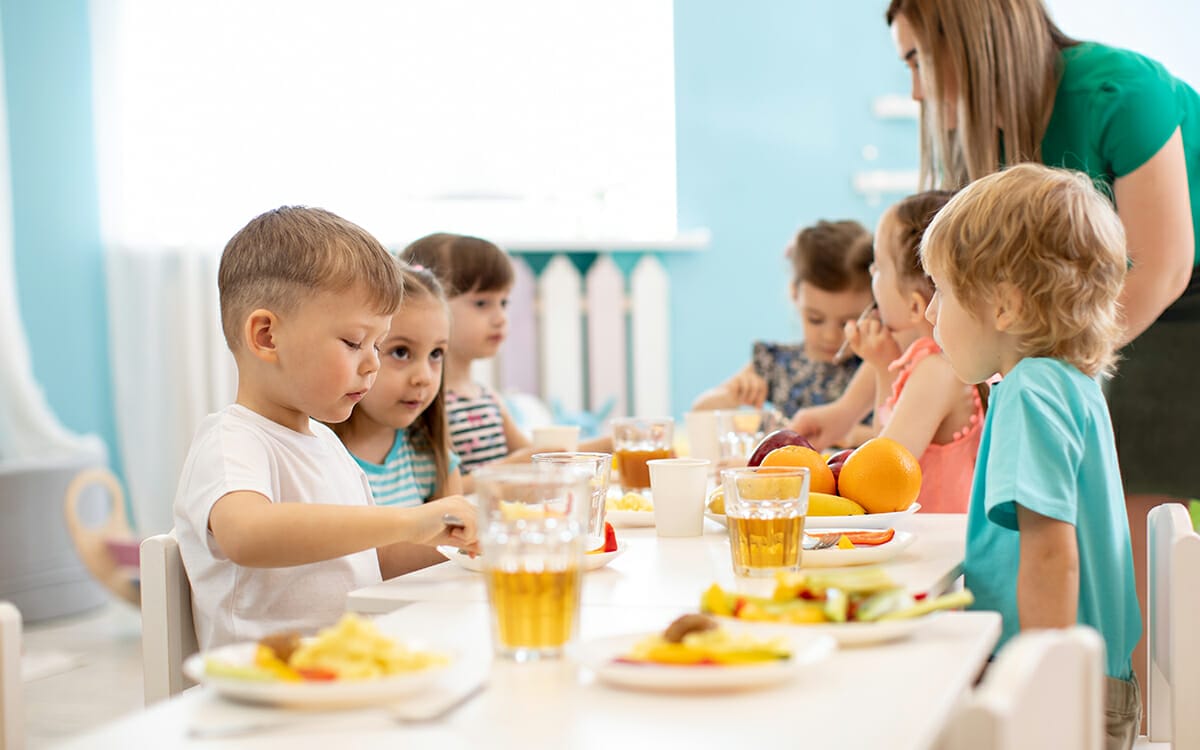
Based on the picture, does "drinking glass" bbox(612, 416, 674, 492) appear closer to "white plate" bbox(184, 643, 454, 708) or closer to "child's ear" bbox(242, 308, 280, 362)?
"child's ear" bbox(242, 308, 280, 362)

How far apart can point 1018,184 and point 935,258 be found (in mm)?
118

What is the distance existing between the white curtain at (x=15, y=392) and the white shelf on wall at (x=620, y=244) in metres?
1.51

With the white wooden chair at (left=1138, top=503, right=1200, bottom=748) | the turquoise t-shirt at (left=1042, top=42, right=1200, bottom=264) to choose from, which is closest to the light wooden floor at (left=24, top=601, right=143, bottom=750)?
the white wooden chair at (left=1138, top=503, right=1200, bottom=748)

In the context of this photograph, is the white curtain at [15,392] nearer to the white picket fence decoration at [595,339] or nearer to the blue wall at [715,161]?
the blue wall at [715,161]

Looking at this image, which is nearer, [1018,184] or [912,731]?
[912,731]

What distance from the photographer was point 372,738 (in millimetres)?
644

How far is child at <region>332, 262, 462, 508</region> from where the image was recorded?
1.68 m

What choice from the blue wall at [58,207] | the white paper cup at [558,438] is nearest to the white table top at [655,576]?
the white paper cup at [558,438]

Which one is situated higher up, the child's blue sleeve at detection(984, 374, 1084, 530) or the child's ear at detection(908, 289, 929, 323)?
the child's ear at detection(908, 289, 929, 323)

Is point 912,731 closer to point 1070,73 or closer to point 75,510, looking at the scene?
point 1070,73

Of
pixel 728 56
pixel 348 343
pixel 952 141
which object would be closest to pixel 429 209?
pixel 728 56

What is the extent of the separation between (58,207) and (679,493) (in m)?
3.41

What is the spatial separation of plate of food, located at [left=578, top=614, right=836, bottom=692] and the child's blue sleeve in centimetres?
36

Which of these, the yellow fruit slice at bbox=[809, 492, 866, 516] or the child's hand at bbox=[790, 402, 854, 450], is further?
the child's hand at bbox=[790, 402, 854, 450]
